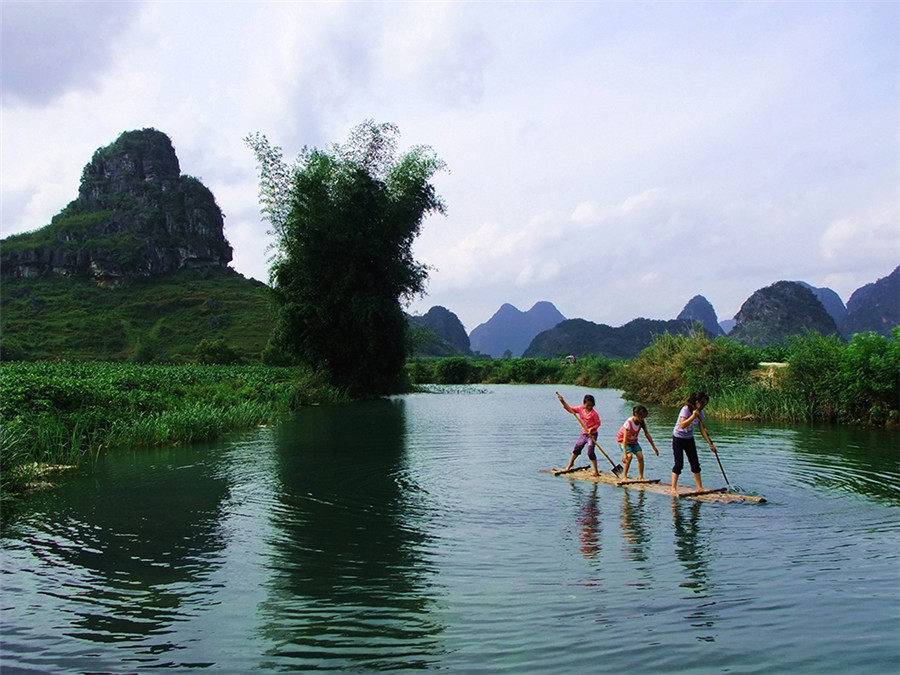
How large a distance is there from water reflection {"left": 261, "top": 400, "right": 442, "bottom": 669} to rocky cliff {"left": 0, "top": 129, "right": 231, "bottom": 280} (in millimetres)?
115011

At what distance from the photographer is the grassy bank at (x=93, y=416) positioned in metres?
13.7

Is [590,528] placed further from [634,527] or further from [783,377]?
[783,377]

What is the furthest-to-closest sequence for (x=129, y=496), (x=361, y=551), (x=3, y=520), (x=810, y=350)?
(x=810, y=350), (x=129, y=496), (x=3, y=520), (x=361, y=551)

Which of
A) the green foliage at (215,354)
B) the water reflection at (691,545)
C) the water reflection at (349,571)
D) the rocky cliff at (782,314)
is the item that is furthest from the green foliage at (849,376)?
the rocky cliff at (782,314)

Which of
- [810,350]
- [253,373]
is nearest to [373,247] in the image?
[253,373]

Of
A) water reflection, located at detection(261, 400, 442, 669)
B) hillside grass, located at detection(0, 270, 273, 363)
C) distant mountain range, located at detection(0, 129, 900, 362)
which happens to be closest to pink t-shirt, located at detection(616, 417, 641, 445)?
water reflection, located at detection(261, 400, 442, 669)

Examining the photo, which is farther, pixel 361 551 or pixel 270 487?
pixel 270 487

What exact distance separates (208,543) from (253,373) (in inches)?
1318

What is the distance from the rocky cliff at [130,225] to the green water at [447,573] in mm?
115375

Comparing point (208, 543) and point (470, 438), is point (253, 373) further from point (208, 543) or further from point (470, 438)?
point (208, 543)

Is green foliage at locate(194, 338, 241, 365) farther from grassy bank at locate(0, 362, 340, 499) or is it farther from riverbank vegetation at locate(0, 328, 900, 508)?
grassy bank at locate(0, 362, 340, 499)

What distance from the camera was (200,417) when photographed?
20.1 metres

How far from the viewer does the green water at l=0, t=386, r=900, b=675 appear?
5.58 m

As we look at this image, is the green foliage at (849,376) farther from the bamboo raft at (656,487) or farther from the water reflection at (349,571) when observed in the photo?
the water reflection at (349,571)
